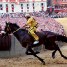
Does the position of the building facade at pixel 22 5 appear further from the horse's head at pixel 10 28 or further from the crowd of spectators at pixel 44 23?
the horse's head at pixel 10 28

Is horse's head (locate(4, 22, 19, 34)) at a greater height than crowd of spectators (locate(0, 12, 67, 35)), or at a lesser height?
greater

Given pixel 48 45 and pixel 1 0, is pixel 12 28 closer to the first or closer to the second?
pixel 48 45

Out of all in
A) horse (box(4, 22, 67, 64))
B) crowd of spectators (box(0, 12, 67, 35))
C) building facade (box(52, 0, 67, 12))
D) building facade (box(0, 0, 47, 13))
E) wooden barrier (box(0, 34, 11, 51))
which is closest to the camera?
horse (box(4, 22, 67, 64))

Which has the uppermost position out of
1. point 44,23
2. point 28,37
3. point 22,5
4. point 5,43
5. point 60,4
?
point 28,37

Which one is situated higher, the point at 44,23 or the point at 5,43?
the point at 5,43

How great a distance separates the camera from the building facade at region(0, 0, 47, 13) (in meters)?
63.2

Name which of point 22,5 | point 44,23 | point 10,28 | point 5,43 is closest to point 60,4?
point 22,5

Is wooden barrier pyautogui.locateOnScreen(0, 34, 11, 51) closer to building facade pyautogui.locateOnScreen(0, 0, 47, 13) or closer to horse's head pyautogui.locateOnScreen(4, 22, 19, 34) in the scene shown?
horse's head pyautogui.locateOnScreen(4, 22, 19, 34)

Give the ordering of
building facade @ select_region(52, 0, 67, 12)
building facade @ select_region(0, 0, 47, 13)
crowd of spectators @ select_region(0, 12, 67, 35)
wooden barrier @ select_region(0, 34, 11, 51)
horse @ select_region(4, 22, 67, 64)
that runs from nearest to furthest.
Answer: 1. horse @ select_region(4, 22, 67, 64)
2. wooden barrier @ select_region(0, 34, 11, 51)
3. crowd of spectators @ select_region(0, 12, 67, 35)
4. building facade @ select_region(0, 0, 47, 13)
5. building facade @ select_region(52, 0, 67, 12)

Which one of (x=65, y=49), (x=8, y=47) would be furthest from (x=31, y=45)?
(x=65, y=49)

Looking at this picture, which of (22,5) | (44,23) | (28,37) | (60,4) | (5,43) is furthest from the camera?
(60,4)

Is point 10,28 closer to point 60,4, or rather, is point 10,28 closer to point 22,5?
point 22,5

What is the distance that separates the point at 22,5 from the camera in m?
65.1

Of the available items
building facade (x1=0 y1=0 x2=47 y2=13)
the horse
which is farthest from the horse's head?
building facade (x1=0 y1=0 x2=47 y2=13)
